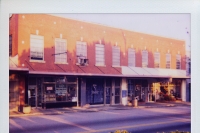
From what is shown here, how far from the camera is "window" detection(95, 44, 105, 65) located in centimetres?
704

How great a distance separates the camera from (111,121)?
281 inches

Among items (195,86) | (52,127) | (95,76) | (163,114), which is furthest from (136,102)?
(52,127)

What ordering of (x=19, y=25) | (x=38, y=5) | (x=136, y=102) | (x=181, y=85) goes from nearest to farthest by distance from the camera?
(x=38, y=5) < (x=19, y=25) < (x=181, y=85) < (x=136, y=102)

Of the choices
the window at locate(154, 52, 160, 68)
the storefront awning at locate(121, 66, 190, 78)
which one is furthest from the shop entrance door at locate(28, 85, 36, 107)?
the window at locate(154, 52, 160, 68)

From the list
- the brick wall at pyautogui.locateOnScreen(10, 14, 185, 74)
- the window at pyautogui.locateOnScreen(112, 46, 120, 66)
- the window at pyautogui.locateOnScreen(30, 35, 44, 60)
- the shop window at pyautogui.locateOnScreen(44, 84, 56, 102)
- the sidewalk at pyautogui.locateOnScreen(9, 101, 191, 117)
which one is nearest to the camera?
the brick wall at pyautogui.locateOnScreen(10, 14, 185, 74)

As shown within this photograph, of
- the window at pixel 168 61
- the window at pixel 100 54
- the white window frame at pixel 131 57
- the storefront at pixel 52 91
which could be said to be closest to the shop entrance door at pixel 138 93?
the white window frame at pixel 131 57

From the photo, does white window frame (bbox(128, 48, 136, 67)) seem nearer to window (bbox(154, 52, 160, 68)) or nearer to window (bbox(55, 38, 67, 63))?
window (bbox(154, 52, 160, 68))

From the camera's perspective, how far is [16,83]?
6449 millimetres

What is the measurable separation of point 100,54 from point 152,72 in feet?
5.86

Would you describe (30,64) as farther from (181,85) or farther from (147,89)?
(181,85)

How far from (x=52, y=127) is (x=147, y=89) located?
328 cm

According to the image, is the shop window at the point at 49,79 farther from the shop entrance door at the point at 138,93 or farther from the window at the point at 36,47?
the shop entrance door at the point at 138,93

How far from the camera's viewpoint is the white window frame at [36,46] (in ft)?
22.9

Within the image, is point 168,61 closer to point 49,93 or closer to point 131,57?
point 131,57
